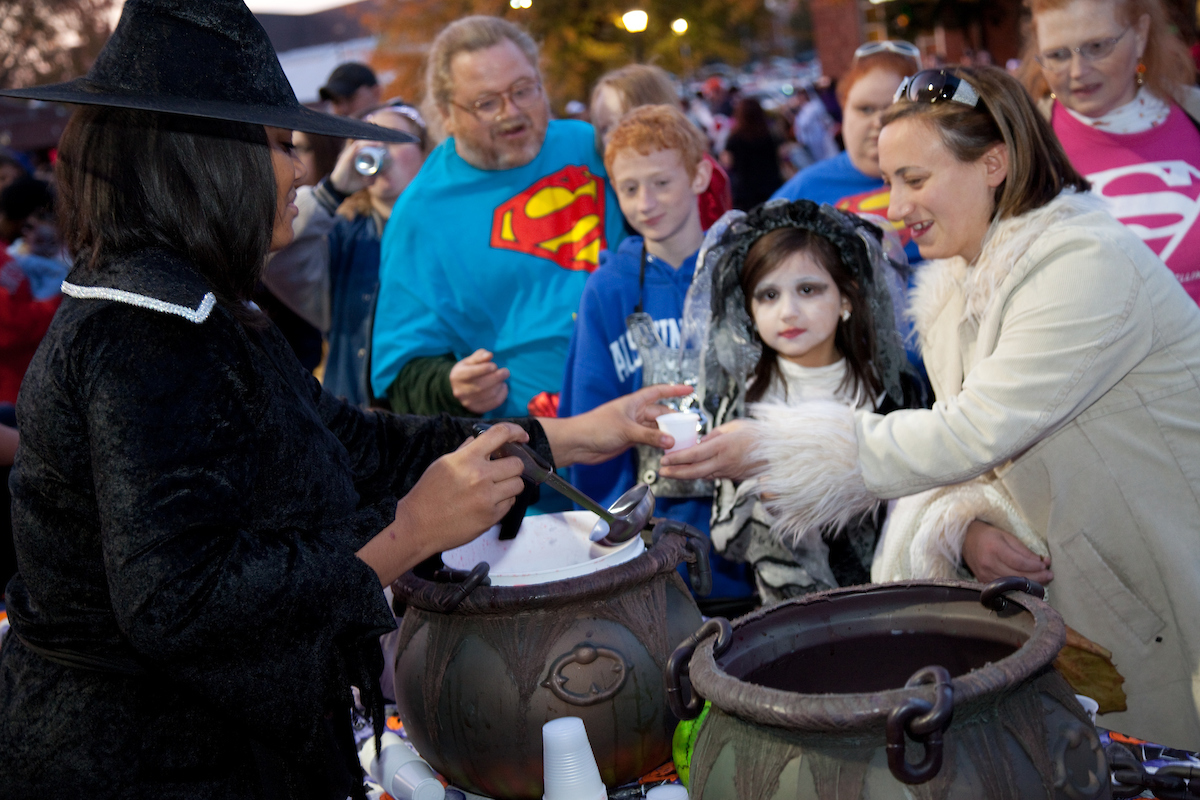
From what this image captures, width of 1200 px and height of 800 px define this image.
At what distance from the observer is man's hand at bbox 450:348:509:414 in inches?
107

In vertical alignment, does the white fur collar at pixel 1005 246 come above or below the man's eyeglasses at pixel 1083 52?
below

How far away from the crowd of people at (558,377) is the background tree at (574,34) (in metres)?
12.7

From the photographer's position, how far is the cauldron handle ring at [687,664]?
1156 mm

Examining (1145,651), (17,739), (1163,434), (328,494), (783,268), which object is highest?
(783,268)

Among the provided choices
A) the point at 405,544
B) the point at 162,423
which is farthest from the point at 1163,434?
the point at 162,423

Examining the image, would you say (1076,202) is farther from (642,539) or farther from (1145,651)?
(642,539)

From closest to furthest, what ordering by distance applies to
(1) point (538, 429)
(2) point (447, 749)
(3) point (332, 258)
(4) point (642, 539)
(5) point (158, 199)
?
1. (5) point (158, 199)
2. (2) point (447, 749)
3. (4) point (642, 539)
4. (1) point (538, 429)
5. (3) point (332, 258)

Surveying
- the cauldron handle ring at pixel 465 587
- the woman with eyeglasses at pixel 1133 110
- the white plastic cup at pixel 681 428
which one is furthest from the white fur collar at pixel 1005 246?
the woman with eyeglasses at pixel 1133 110

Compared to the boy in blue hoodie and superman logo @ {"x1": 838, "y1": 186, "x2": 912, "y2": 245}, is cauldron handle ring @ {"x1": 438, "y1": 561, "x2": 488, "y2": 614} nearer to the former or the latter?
the boy in blue hoodie

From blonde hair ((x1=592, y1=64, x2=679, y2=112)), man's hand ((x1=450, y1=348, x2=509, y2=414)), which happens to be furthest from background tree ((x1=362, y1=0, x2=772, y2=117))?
man's hand ((x1=450, y1=348, x2=509, y2=414))

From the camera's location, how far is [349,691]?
4.49 feet

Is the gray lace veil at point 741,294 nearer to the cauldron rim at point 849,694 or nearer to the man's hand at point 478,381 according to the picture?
the man's hand at point 478,381

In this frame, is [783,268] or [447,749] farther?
[783,268]

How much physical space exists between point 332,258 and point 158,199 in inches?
117
